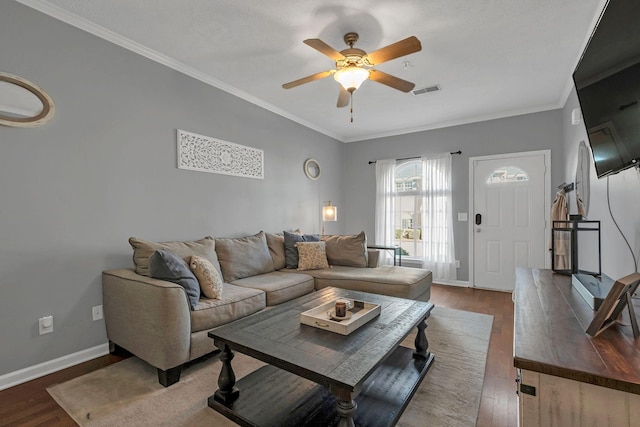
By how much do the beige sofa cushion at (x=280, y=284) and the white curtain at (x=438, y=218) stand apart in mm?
2444

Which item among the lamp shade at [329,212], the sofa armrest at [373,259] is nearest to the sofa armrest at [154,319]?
the sofa armrest at [373,259]

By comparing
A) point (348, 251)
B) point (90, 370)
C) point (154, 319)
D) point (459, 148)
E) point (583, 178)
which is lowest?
point (90, 370)

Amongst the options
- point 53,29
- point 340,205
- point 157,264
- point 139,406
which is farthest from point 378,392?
point 340,205

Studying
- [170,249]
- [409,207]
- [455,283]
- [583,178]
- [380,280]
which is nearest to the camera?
[170,249]

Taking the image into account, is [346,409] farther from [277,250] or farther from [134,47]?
[134,47]

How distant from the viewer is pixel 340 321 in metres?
1.74

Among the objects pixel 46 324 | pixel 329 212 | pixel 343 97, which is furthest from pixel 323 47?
pixel 329 212

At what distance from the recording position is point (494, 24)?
2.32m

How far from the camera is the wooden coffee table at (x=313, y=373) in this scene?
132cm

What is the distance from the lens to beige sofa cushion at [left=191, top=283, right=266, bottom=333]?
2.11 meters

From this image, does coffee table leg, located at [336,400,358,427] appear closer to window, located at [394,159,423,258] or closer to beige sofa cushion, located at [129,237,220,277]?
beige sofa cushion, located at [129,237,220,277]

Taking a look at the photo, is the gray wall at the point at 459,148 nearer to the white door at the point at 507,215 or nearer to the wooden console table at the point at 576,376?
the white door at the point at 507,215

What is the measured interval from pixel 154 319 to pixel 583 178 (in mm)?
3715

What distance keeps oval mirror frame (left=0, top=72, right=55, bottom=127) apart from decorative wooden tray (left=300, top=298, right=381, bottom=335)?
2.27 m
